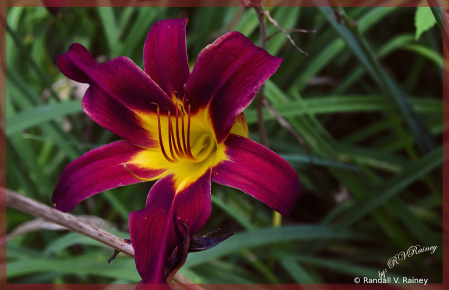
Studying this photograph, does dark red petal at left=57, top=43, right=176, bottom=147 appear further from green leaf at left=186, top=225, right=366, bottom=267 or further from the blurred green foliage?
green leaf at left=186, top=225, right=366, bottom=267

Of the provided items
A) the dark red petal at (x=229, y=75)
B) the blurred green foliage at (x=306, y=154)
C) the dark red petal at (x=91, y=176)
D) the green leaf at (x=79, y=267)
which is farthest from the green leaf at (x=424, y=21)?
the green leaf at (x=79, y=267)

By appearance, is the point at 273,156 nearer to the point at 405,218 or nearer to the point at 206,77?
the point at 206,77

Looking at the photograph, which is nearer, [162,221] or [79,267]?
[162,221]

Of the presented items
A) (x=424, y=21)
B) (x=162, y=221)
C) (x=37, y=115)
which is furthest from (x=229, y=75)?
(x=37, y=115)

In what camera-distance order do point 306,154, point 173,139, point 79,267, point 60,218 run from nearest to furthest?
point 60,218 → point 173,139 → point 79,267 → point 306,154

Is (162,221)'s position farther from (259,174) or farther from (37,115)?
(37,115)

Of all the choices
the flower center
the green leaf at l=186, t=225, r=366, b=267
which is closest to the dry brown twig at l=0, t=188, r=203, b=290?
the flower center

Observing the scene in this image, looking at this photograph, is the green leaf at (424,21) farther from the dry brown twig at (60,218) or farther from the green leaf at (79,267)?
the green leaf at (79,267)
